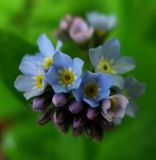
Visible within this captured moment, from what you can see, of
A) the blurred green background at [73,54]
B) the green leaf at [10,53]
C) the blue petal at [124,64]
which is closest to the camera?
the blue petal at [124,64]

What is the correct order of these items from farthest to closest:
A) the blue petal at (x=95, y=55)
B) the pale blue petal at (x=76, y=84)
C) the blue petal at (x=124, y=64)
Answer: the blue petal at (x=124, y=64) < the blue petal at (x=95, y=55) < the pale blue petal at (x=76, y=84)

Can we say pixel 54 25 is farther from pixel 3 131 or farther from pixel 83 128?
pixel 83 128

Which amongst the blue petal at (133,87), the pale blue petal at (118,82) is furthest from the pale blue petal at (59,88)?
the blue petal at (133,87)

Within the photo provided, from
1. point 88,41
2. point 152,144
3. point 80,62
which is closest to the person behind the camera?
point 80,62

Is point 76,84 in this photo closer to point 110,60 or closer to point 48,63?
point 48,63

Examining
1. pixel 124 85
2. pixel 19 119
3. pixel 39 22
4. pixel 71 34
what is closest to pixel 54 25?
pixel 39 22

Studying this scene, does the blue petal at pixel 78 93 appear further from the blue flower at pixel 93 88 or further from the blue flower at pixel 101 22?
the blue flower at pixel 101 22
